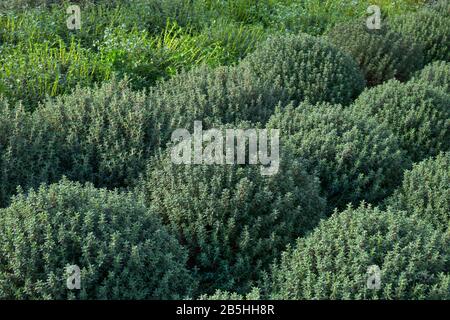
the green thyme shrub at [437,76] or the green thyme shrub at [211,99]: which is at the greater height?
the green thyme shrub at [211,99]

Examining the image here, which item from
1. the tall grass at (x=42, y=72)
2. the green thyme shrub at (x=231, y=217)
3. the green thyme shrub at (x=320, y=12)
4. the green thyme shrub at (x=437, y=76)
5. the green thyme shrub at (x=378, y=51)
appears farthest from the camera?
the green thyme shrub at (x=320, y=12)

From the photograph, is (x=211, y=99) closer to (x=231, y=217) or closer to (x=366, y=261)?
(x=231, y=217)

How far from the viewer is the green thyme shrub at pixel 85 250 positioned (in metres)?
2.79

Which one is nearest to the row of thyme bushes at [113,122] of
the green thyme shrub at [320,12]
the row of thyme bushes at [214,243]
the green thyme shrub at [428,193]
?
the row of thyme bushes at [214,243]

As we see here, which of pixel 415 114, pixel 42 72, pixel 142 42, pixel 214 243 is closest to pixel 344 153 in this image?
pixel 415 114

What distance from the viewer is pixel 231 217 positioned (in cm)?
339

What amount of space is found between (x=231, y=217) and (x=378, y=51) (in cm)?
365

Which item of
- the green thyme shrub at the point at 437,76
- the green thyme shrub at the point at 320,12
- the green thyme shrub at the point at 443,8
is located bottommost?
the green thyme shrub at the point at 437,76

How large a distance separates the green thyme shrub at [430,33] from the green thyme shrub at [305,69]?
190cm

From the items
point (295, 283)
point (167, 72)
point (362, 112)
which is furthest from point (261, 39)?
point (295, 283)

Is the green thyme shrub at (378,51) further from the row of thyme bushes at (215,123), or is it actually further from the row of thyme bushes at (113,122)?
the row of thyme bushes at (113,122)

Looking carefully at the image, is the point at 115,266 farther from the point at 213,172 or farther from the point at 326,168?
the point at 326,168

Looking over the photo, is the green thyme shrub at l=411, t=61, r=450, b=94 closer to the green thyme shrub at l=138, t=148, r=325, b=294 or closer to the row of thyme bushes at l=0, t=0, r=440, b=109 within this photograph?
the row of thyme bushes at l=0, t=0, r=440, b=109
